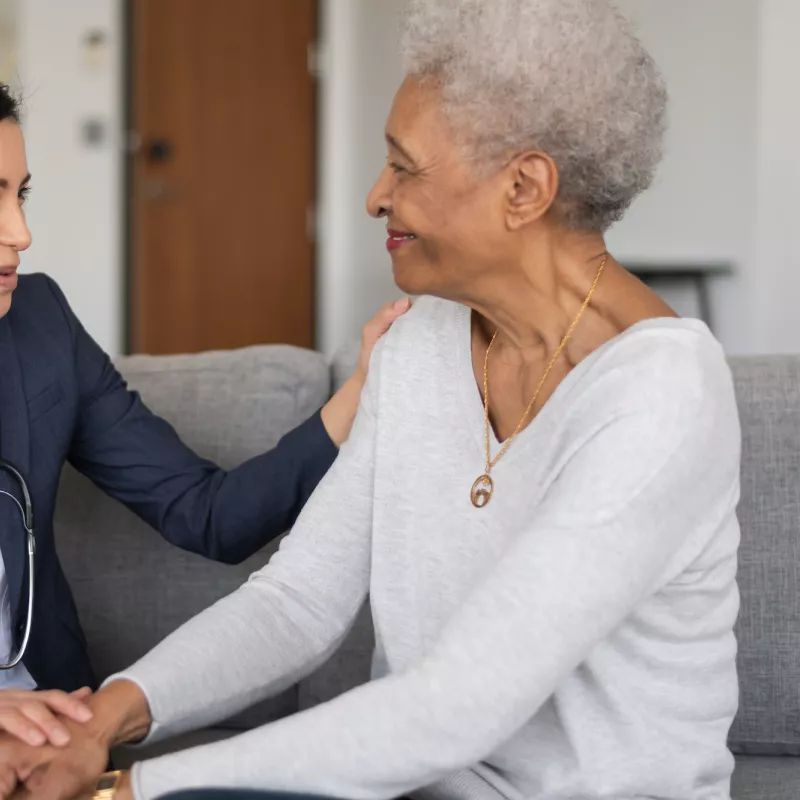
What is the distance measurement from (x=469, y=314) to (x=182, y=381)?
574mm

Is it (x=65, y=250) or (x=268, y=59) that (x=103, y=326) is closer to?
(x=65, y=250)

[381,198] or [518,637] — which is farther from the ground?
[381,198]

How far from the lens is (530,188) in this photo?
1.20 m

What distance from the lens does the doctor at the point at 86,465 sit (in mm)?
1450

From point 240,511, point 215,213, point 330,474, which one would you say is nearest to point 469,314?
point 330,474

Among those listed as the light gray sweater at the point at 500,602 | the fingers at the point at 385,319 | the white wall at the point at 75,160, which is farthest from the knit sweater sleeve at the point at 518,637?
the white wall at the point at 75,160

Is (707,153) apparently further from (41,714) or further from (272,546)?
(41,714)

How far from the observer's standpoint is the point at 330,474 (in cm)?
137

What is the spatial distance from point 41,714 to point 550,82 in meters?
0.80

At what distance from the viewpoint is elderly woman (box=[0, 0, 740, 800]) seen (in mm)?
1000

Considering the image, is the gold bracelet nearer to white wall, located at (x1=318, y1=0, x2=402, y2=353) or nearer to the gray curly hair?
the gray curly hair

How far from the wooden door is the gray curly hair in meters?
4.22

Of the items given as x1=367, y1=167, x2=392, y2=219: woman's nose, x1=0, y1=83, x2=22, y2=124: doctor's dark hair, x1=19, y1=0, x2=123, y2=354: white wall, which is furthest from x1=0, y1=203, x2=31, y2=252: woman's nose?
x1=19, y1=0, x2=123, y2=354: white wall

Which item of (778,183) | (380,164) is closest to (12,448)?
(778,183)
